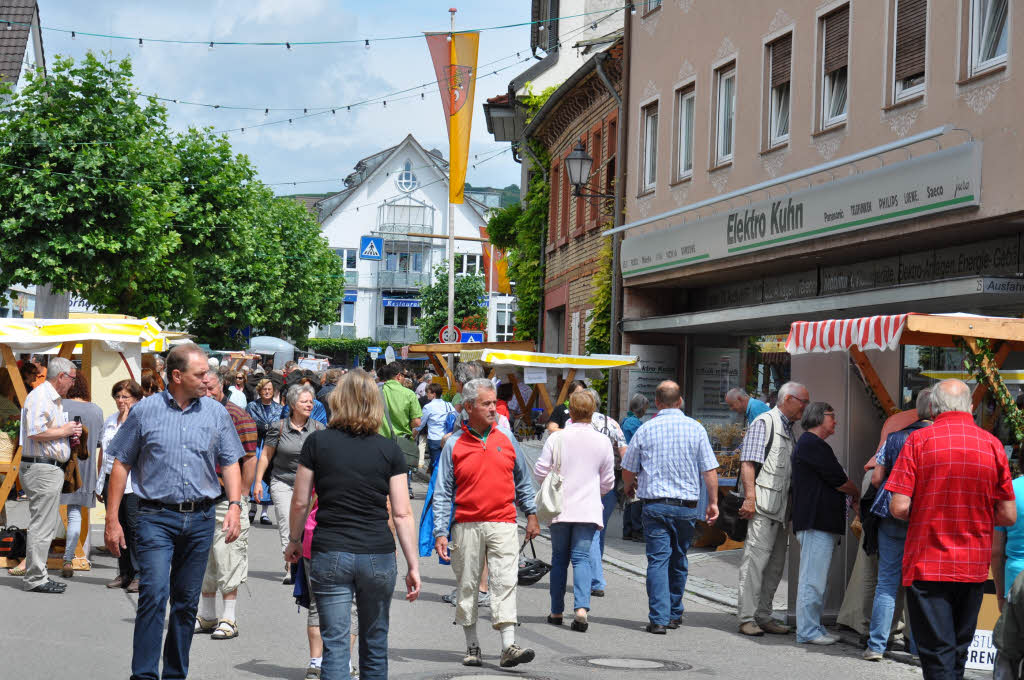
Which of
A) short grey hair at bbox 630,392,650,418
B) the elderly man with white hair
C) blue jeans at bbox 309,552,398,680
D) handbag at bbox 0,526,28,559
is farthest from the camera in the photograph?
short grey hair at bbox 630,392,650,418

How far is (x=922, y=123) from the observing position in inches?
554

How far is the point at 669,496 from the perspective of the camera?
1015 cm

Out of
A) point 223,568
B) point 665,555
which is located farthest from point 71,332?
point 665,555

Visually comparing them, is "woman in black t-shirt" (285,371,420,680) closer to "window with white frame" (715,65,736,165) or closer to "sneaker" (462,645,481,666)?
"sneaker" (462,645,481,666)

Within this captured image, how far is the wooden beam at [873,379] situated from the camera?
10.1 meters

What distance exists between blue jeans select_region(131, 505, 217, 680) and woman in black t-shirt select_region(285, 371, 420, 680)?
32.0 inches

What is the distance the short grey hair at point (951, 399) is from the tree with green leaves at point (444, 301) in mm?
71194

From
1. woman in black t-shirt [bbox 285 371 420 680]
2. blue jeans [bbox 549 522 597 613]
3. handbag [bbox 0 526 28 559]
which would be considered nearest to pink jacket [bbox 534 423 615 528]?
blue jeans [bbox 549 522 597 613]

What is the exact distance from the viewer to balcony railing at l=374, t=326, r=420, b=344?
89125 millimetres

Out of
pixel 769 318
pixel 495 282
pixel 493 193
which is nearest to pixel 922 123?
pixel 769 318

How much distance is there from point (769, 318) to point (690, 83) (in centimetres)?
424

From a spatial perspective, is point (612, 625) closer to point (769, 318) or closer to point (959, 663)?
point (959, 663)

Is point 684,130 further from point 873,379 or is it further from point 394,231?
point 394,231

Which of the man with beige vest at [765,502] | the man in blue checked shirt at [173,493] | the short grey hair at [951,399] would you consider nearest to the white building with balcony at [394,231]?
the man with beige vest at [765,502]
